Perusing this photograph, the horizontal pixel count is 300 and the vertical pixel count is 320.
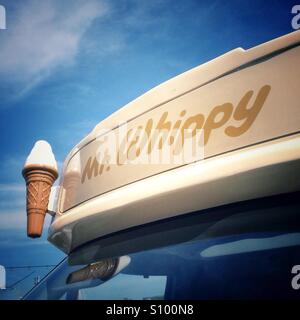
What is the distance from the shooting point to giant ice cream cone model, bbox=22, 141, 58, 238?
6.51 ft

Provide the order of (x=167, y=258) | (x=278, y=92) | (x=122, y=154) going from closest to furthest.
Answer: (x=278, y=92) < (x=167, y=258) < (x=122, y=154)

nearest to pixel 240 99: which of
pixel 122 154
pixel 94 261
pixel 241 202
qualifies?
pixel 241 202

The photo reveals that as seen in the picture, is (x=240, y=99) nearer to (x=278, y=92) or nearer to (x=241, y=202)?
Result: (x=278, y=92)

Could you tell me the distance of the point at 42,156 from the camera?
7.06 feet

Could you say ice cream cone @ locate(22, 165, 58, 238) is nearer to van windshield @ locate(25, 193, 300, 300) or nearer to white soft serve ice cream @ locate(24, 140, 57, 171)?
white soft serve ice cream @ locate(24, 140, 57, 171)

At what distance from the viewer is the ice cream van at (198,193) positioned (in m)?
1.39

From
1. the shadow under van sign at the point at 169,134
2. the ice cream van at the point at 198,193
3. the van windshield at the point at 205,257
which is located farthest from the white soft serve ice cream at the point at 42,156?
the van windshield at the point at 205,257

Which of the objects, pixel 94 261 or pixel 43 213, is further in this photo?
pixel 43 213

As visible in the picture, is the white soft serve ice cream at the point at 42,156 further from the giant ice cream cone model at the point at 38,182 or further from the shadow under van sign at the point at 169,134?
the shadow under van sign at the point at 169,134

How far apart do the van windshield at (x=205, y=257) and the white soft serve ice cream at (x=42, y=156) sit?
63cm

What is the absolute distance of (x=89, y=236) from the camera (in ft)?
6.28

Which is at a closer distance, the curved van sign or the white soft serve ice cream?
the curved van sign

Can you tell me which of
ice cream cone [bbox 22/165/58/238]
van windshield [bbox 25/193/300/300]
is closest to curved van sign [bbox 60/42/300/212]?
ice cream cone [bbox 22/165/58/238]
